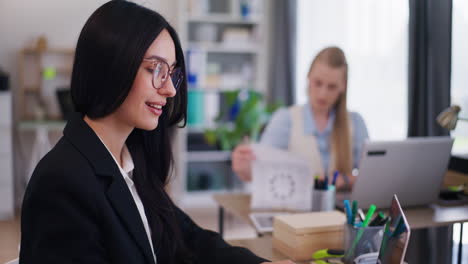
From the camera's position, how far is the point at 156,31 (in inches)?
45.5

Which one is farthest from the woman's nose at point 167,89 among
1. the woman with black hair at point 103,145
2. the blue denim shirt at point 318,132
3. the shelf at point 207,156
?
the shelf at point 207,156

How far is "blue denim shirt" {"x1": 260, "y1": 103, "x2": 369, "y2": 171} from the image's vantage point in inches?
101

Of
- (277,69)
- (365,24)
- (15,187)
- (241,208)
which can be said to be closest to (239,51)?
(277,69)

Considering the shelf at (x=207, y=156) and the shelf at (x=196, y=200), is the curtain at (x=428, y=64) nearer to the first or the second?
→ the shelf at (x=207, y=156)

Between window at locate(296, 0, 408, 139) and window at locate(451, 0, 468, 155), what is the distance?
408 mm

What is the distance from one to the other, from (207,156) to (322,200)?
3.06 m

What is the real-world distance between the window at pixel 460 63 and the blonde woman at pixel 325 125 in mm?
490

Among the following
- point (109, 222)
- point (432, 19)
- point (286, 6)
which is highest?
point (286, 6)

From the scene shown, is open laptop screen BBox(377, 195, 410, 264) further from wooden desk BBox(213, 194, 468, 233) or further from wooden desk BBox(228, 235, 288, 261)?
wooden desk BBox(213, 194, 468, 233)

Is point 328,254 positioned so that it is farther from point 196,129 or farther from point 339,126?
point 196,129

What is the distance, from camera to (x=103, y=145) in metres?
1.18

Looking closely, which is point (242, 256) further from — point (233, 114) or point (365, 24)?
point (233, 114)

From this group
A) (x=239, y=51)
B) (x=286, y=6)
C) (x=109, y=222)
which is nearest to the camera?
(x=109, y=222)

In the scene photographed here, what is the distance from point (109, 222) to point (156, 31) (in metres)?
0.44
